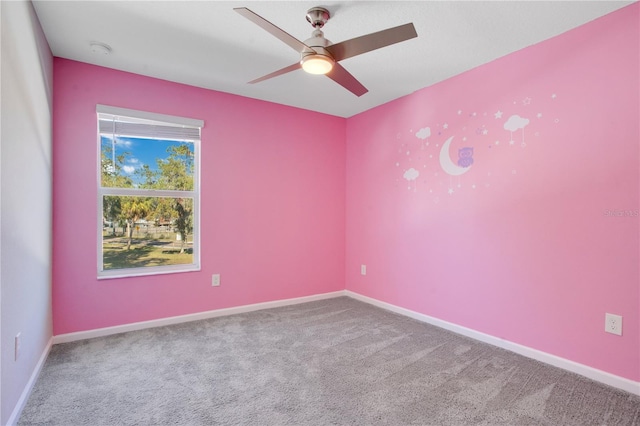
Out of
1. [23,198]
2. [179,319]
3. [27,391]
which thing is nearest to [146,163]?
[23,198]

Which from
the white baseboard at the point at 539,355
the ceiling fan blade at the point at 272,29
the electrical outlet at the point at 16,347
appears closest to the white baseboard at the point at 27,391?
the electrical outlet at the point at 16,347

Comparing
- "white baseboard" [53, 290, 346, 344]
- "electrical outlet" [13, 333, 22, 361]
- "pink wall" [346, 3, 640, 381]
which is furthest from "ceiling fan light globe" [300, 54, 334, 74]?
"white baseboard" [53, 290, 346, 344]

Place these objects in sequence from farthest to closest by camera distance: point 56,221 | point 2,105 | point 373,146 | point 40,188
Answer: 1. point 373,146
2. point 56,221
3. point 40,188
4. point 2,105

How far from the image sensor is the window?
3051mm

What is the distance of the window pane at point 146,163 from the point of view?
307 cm

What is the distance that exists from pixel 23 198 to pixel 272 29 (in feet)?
5.67

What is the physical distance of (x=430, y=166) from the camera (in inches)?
131

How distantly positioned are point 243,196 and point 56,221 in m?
1.66

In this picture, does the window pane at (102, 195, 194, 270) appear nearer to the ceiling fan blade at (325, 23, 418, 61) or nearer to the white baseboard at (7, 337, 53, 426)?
the white baseboard at (7, 337, 53, 426)

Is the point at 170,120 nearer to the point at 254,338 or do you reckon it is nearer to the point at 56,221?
the point at 56,221

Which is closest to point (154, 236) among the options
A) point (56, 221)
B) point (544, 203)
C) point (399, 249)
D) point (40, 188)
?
point (56, 221)

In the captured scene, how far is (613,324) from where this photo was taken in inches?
83.0

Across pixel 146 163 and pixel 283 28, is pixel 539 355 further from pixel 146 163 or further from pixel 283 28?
pixel 146 163

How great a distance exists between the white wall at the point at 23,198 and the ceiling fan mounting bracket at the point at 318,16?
61.2 inches
